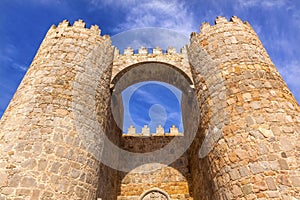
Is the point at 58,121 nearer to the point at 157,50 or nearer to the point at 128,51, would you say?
the point at 128,51

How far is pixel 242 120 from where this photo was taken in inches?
224

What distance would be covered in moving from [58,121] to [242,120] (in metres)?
5.06

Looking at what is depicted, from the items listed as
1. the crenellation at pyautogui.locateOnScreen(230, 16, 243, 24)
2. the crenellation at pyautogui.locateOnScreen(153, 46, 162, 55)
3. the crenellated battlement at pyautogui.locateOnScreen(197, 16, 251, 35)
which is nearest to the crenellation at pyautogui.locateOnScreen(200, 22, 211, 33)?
the crenellated battlement at pyautogui.locateOnScreen(197, 16, 251, 35)

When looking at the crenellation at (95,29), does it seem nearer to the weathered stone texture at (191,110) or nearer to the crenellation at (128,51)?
the weathered stone texture at (191,110)

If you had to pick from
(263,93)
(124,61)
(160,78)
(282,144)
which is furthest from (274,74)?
(124,61)

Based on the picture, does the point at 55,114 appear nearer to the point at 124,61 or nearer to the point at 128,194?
the point at 124,61

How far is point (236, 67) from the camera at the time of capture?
6691mm

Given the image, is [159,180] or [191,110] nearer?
[191,110]

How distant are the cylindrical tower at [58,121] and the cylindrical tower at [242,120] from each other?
365cm

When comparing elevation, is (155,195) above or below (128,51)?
below

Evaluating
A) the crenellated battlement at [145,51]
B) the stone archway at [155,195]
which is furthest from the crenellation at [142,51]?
the stone archway at [155,195]

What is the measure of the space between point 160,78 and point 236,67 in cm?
432

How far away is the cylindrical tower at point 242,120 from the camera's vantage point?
487cm

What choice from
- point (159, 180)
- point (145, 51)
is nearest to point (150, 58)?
point (145, 51)
